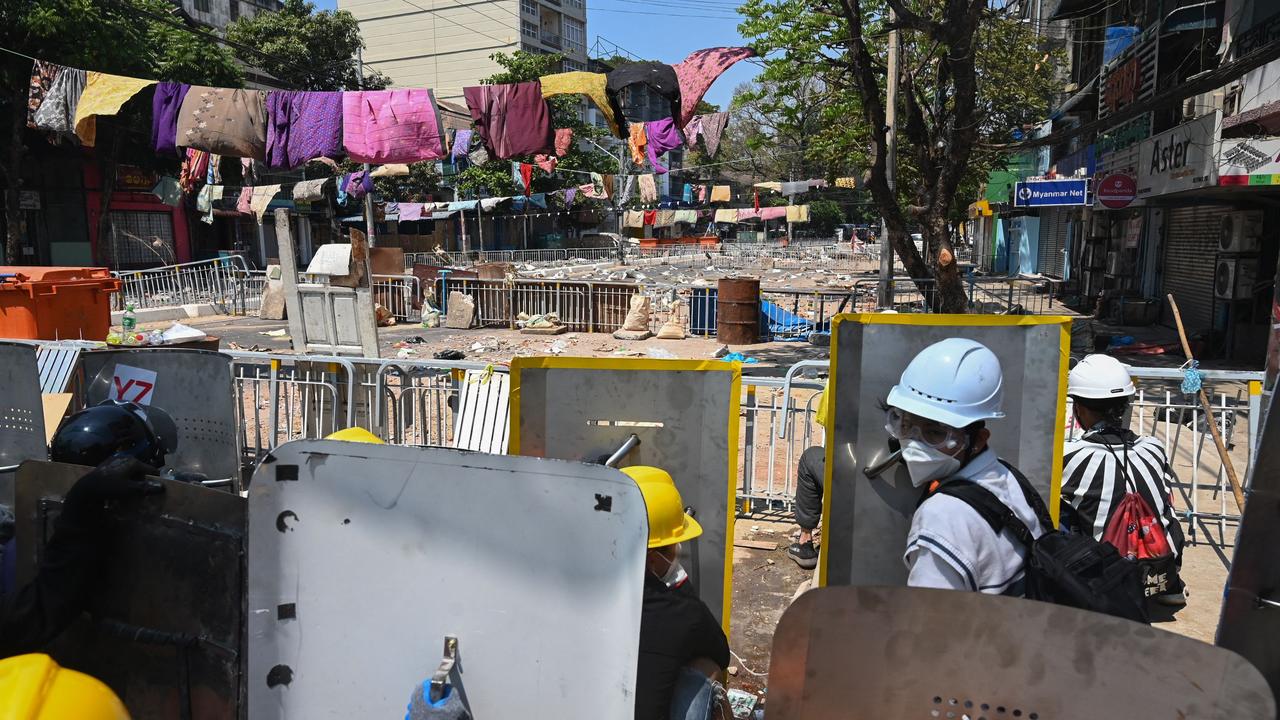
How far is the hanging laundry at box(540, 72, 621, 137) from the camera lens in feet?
36.0

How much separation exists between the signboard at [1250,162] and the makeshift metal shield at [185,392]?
11679mm

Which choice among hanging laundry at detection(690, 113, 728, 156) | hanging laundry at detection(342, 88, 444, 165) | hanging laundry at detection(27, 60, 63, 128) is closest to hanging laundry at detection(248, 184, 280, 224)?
hanging laundry at detection(27, 60, 63, 128)

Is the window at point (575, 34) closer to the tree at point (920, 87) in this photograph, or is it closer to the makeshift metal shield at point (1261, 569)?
→ the tree at point (920, 87)

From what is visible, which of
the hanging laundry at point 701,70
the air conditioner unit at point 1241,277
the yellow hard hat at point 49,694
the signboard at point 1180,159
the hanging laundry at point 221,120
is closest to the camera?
the yellow hard hat at point 49,694

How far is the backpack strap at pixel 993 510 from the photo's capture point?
2.08 m

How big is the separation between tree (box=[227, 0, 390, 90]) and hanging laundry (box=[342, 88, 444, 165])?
90.9 feet

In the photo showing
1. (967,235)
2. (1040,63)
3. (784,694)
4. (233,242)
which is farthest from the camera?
(967,235)

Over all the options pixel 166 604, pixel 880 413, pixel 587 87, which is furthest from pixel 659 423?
pixel 587 87

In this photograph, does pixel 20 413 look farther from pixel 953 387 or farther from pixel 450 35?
pixel 450 35

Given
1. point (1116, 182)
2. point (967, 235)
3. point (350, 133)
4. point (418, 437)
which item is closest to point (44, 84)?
point (350, 133)

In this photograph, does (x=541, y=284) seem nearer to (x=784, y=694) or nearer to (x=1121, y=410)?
(x=1121, y=410)

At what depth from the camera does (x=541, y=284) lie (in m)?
17.7

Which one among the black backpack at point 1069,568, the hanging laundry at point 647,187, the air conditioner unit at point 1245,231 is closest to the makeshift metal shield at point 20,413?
the black backpack at point 1069,568

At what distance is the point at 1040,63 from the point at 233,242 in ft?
101
